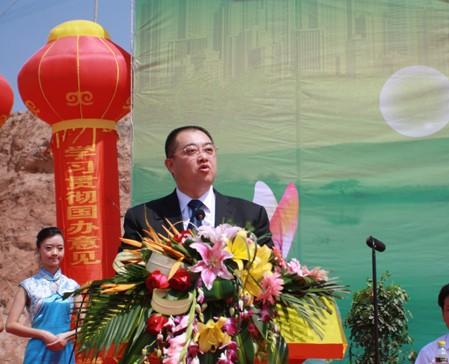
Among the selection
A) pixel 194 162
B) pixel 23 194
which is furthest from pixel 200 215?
pixel 23 194

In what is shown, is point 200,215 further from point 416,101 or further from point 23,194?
point 23,194

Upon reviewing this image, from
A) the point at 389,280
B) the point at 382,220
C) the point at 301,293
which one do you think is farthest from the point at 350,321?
the point at 301,293

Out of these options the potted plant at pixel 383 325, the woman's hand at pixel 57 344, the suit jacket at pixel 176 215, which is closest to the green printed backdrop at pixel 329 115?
the potted plant at pixel 383 325

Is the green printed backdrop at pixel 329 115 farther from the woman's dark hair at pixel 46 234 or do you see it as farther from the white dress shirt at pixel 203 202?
the white dress shirt at pixel 203 202

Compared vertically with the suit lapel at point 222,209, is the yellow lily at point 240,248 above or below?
below

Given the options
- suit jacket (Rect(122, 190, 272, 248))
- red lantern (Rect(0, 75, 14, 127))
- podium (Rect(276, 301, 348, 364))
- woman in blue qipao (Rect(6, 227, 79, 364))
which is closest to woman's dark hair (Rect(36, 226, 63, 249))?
woman in blue qipao (Rect(6, 227, 79, 364))

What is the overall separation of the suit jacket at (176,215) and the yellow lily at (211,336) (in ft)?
→ 1.39

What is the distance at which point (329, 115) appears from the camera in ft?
15.9

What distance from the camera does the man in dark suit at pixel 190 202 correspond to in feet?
5.57

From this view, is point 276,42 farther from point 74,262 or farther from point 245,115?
point 74,262

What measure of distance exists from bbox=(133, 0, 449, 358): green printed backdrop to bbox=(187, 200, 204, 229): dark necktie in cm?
307

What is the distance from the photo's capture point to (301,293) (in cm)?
140

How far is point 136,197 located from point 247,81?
3.57 feet

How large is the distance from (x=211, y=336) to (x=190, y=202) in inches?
20.0
